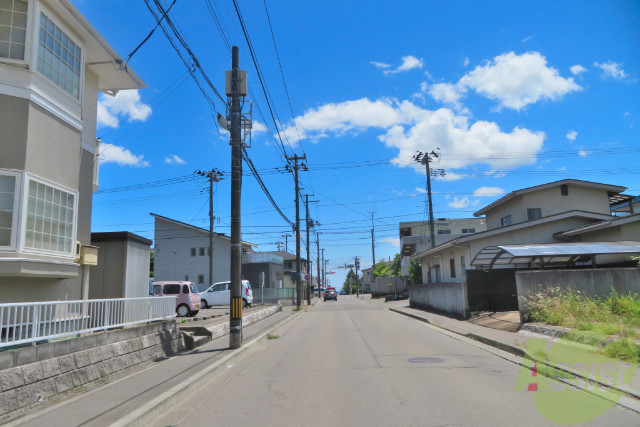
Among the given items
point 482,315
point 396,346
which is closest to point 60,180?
point 396,346

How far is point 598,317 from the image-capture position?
1196cm

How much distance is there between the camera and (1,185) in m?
7.70

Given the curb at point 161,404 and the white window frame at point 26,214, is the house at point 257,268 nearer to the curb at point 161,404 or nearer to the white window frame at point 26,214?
the white window frame at point 26,214

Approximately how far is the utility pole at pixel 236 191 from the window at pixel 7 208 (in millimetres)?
5826

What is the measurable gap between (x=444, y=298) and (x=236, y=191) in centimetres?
1459

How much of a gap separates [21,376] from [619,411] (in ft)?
26.0

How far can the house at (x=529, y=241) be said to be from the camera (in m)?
18.7

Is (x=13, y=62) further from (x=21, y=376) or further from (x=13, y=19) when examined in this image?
(x=21, y=376)

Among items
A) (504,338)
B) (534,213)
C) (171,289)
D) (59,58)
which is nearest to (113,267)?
(59,58)

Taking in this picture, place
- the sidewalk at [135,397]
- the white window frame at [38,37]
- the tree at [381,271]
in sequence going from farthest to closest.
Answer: the tree at [381,271], the white window frame at [38,37], the sidewalk at [135,397]

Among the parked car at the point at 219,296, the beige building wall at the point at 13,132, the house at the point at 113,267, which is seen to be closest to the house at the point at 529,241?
the parked car at the point at 219,296

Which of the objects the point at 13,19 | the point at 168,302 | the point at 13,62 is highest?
the point at 13,19

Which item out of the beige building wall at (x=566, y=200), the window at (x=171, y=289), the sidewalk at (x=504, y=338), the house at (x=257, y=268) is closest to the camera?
the sidewalk at (x=504, y=338)

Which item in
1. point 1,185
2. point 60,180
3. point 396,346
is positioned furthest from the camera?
point 396,346
